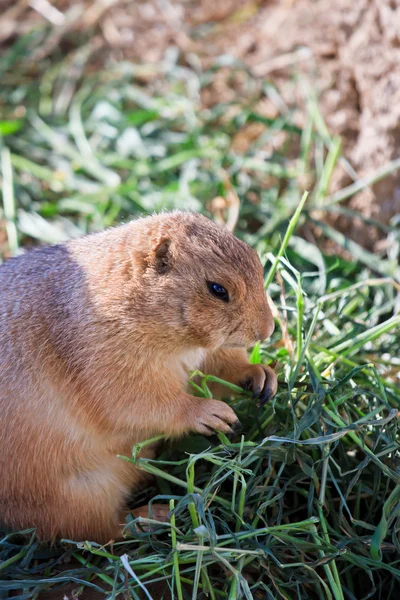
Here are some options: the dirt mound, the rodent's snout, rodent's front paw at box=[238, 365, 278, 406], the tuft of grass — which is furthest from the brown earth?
the rodent's snout

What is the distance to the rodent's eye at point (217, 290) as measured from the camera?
9.45 feet

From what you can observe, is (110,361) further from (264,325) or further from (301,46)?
(301,46)

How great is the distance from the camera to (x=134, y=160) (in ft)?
18.0

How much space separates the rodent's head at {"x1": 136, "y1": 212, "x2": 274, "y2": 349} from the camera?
2871 millimetres

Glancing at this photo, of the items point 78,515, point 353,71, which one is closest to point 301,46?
point 353,71

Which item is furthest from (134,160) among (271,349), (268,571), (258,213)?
(268,571)

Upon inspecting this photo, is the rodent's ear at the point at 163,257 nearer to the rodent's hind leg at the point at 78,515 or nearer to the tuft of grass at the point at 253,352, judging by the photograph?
the tuft of grass at the point at 253,352

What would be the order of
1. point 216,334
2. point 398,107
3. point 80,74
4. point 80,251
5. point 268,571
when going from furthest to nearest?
point 80,74, point 398,107, point 80,251, point 216,334, point 268,571

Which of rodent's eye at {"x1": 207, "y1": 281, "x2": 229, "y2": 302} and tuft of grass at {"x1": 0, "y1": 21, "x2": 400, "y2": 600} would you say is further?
rodent's eye at {"x1": 207, "y1": 281, "x2": 229, "y2": 302}

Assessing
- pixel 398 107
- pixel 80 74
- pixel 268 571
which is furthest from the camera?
pixel 80 74

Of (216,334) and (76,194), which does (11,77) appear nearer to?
(76,194)

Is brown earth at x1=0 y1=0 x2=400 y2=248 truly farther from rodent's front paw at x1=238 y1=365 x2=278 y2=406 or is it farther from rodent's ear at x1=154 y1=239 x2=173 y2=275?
rodent's ear at x1=154 y1=239 x2=173 y2=275

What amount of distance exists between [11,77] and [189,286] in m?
4.39

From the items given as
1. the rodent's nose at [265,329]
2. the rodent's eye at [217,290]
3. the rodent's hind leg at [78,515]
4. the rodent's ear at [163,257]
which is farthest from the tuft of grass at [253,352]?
the rodent's ear at [163,257]
